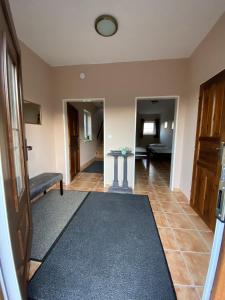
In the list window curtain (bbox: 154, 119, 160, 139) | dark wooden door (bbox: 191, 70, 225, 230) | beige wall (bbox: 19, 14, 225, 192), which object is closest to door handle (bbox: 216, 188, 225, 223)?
dark wooden door (bbox: 191, 70, 225, 230)

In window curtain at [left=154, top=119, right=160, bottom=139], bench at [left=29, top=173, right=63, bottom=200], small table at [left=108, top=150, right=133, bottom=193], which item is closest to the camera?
bench at [left=29, top=173, right=63, bottom=200]

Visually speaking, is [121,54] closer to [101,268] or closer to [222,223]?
[222,223]

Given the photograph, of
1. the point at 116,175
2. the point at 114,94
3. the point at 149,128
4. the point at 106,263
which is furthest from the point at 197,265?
the point at 149,128

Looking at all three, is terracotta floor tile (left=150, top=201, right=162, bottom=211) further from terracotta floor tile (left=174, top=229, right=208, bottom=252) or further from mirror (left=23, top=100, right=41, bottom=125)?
mirror (left=23, top=100, right=41, bottom=125)

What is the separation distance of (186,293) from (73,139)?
3.81 metres

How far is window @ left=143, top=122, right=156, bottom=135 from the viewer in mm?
8680

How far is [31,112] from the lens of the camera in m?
2.83

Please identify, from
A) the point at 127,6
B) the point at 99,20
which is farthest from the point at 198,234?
the point at 99,20

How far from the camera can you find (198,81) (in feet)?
8.43

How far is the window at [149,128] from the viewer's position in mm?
8680

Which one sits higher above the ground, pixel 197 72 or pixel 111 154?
pixel 197 72

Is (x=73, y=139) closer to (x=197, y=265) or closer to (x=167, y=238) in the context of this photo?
(x=167, y=238)

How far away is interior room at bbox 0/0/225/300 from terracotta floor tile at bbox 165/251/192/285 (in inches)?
0.4

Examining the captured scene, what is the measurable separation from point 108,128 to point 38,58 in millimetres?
2010
